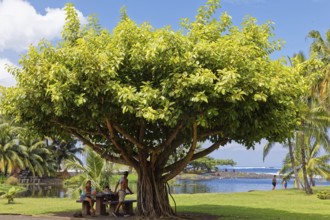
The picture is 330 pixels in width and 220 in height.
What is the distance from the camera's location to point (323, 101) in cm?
2652

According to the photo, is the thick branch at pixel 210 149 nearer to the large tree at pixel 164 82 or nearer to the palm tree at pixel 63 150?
the large tree at pixel 164 82

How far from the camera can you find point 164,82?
11523 millimetres

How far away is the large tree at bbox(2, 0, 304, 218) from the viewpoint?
37.1 ft

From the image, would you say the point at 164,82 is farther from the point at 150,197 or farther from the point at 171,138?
the point at 150,197

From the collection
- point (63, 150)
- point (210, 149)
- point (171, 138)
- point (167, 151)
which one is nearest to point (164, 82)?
point (171, 138)

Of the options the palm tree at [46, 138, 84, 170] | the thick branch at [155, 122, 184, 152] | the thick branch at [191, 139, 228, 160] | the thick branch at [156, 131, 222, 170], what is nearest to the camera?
the thick branch at [155, 122, 184, 152]

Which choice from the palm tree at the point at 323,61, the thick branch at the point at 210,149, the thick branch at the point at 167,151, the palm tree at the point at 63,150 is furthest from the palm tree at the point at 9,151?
the thick branch at the point at 210,149

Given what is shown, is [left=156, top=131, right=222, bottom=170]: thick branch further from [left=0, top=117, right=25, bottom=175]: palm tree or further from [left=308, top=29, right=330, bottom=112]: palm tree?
[left=0, top=117, right=25, bottom=175]: palm tree

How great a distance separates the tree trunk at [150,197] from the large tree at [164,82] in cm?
14

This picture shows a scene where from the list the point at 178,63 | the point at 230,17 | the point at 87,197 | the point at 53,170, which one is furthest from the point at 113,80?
the point at 53,170

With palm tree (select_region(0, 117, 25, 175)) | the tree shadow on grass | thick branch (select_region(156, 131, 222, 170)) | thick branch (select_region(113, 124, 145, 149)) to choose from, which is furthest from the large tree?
palm tree (select_region(0, 117, 25, 175))

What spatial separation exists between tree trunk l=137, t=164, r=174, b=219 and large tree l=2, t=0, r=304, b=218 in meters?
0.14

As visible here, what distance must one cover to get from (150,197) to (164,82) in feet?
16.5

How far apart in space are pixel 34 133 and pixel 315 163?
104ft
